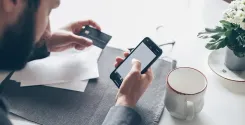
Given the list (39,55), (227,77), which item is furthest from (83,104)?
(227,77)

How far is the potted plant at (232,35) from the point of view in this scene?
0.98m

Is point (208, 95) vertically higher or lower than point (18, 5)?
lower

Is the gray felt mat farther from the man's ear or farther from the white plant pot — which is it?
the man's ear

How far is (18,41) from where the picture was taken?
35.6 inches

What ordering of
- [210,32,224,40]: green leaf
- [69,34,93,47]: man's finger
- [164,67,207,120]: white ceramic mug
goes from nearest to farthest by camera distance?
[164,67,207,120]: white ceramic mug, [210,32,224,40]: green leaf, [69,34,93,47]: man's finger

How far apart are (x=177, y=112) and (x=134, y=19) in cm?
42

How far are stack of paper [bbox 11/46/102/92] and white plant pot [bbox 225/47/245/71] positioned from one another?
333 millimetres

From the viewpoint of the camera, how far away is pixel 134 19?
1282 mm

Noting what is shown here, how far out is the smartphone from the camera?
1.00 metres

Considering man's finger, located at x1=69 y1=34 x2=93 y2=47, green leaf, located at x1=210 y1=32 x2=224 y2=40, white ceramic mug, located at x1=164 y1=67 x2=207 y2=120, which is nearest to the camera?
white ceramic mug, located at x1=164 y1=67 x2=207 y2=120

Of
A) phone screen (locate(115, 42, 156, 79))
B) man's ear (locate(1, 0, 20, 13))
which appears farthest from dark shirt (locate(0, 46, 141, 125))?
man's ear (locate(1, 0, 20, 13))

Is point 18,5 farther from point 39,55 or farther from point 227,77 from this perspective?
point 227,77

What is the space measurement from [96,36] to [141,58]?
217mm

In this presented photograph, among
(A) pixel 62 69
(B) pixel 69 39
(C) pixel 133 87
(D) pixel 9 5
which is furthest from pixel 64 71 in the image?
(D) pixel 9 5
